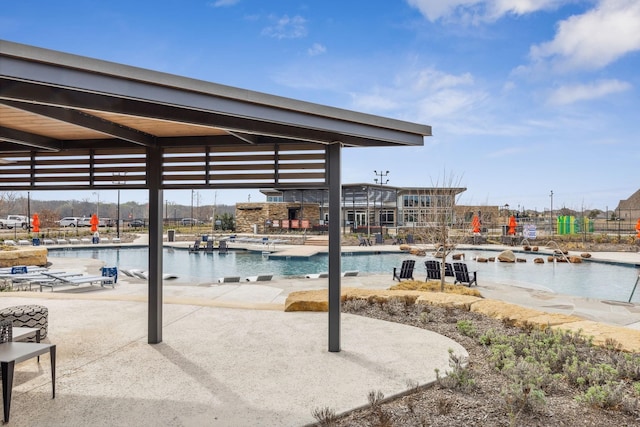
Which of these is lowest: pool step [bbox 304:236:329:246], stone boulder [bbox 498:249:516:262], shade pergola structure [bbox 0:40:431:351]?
stone boulder [bbox 498:249:516:262]

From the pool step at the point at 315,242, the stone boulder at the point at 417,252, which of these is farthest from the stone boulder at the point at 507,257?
the pool step at the point at 315,242

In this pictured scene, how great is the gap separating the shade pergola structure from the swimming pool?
8730 millimetres

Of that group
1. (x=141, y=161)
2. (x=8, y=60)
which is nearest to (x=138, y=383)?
(x=141, y=161)

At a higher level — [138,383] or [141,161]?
[141,161]

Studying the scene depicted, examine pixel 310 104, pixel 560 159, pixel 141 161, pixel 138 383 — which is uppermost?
pixel 560 159

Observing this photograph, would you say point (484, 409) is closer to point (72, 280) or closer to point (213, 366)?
point (213, 366)

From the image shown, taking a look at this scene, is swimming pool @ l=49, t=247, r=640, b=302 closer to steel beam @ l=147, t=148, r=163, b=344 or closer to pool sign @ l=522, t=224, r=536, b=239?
pool sign @ l=522, t=224, r=536, b=239

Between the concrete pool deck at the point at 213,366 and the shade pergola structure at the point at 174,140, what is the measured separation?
0.61 meters

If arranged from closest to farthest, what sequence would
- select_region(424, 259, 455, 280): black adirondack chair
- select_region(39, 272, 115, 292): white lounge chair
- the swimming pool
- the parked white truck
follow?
select_region(39, 272, 115, 292): white lounge chair < select_region(424, 259, 455, 280): black adirondack chair < the swimming pool < the parked white truck

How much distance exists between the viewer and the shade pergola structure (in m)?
3.33

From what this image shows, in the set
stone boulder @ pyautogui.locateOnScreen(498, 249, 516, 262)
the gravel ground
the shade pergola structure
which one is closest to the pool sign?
stone boulder @ pyautogui.locateOnScreen(498, 249, 516, 262)

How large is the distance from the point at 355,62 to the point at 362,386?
14.3 metres

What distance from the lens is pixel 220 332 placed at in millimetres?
5809

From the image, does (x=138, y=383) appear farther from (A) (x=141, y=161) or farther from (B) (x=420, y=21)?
(B) (x=420, y=21)
